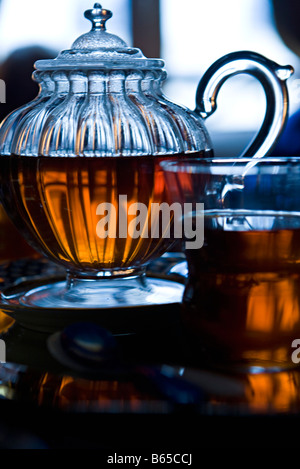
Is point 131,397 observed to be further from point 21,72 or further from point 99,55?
point 21,72

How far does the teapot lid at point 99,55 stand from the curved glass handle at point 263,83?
0.18 feet

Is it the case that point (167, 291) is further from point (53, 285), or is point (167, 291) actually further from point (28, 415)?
point (28, 415)

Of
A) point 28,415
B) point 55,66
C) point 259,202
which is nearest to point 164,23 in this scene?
point 55,66

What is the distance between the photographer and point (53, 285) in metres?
0.63

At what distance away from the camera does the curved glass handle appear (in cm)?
58

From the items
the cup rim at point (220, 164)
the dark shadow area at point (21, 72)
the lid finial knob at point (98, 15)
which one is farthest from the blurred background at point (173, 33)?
the cup rim at point (220, 164)

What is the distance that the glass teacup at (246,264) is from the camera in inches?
17.5

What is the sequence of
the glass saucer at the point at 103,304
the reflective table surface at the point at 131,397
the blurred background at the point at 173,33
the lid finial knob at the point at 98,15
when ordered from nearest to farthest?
the reflective table surface at the point at 131,397 < the glass saucer at the point at 103,304 < the lid finial knob at the point at 98,15 < the blurred background at the point at 173,33

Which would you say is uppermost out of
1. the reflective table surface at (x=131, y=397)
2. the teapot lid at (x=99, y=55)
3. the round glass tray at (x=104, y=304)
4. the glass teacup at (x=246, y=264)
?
the teapot lid at (x=99, y=55)

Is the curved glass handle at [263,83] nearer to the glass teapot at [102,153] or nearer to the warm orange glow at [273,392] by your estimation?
the glass teapot at [102,153]

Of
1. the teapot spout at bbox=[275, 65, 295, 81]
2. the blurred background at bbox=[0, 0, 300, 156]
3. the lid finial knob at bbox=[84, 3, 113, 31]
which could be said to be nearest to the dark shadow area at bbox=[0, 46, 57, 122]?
the blurred background at bbox=[0, 0, 300, 156]

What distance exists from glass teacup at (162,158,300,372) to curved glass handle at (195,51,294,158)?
0.12 m

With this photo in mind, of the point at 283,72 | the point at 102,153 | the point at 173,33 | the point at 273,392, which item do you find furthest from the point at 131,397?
the point at 173,33
